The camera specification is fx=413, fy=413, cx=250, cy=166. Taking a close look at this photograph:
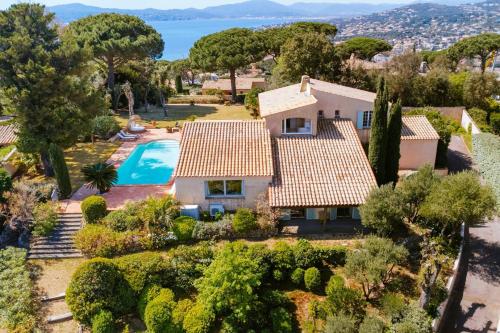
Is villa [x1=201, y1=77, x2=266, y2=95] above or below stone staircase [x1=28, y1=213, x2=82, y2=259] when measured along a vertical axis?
below

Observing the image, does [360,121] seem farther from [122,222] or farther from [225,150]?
[122,222]

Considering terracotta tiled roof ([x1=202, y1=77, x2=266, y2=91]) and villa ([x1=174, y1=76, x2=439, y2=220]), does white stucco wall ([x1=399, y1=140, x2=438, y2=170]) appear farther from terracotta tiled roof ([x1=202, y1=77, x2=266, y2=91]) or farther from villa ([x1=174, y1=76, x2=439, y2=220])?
terracotta tiled roof ([x1=202, y1=77, x2=266, y2=91])

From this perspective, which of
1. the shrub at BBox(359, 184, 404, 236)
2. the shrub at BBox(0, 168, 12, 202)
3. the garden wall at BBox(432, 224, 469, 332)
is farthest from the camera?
the shrub at BBox(0, 168, 12, 202)

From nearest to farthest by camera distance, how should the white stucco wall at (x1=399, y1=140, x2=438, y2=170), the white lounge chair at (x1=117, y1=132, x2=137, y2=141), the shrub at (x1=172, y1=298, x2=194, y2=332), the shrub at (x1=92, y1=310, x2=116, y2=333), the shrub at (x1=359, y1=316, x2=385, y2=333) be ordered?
the shrub at (x1=359, y1=316, x2=385, y2=333) < the shrub at (x1=92, y1=310, x2=116, y2=333) < the shrub at (x1=172, y1=298, x2=194, y2=332) < the white stucco wall at (x1=399, y1=140, x2=438, y2=170) < the white lounge chair at (x1=117, y1=132, x2=137, y2=141)

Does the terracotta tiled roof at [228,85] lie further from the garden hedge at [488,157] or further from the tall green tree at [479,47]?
the garden hedge at [488,157]

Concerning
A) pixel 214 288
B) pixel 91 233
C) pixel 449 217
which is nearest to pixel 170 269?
pixel 214 288

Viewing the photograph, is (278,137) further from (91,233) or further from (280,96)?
(91,233)

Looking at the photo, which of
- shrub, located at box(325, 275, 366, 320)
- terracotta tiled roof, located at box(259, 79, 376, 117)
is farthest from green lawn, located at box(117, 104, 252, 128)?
shrub, located at box(325, 275, 366, 320)

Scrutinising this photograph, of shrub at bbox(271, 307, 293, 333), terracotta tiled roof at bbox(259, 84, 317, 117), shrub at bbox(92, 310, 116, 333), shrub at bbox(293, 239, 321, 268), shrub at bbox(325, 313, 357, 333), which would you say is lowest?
shrub at bbox(271, 307, 293, 333)
